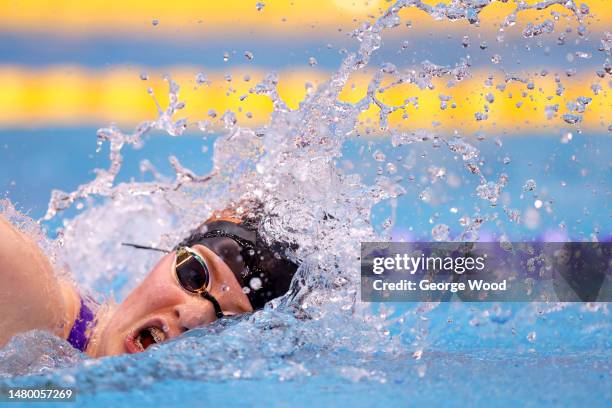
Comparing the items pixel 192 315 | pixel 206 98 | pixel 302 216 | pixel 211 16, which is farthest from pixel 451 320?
pixel 211 16

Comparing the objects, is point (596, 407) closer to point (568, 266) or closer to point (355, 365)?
point (355, 365)

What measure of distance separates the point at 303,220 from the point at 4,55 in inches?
158

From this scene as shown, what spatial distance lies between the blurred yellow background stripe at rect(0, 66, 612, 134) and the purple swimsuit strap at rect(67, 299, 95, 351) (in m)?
3.22

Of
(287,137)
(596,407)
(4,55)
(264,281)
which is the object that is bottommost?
(596,407)

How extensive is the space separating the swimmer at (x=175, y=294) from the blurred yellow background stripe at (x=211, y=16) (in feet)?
11.3

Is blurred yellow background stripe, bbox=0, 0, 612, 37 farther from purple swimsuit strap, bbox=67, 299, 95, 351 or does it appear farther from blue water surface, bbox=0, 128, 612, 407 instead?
purple swimsuit strap, bbox=67, 299, 95, 351

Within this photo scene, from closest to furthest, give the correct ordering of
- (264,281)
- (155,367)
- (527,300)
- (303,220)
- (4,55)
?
1. (155,367)
2. (264,281)
3. (303,220)
4. (527,300)
5. (4,55)

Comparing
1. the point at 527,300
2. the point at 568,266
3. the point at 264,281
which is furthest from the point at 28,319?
the point at 568,266

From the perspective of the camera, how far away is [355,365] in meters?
1.46

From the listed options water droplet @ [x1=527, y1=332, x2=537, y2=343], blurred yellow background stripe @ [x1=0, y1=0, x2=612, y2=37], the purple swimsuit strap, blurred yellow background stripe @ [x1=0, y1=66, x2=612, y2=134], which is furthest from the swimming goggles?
blurred yellow background stripe @ [x1=0, y1=0, x2=612, y2=37]

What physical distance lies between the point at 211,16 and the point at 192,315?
13.7 feet

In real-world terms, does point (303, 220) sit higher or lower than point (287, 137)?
lower

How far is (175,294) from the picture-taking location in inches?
64.7

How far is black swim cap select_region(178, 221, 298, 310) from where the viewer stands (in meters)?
1.70
